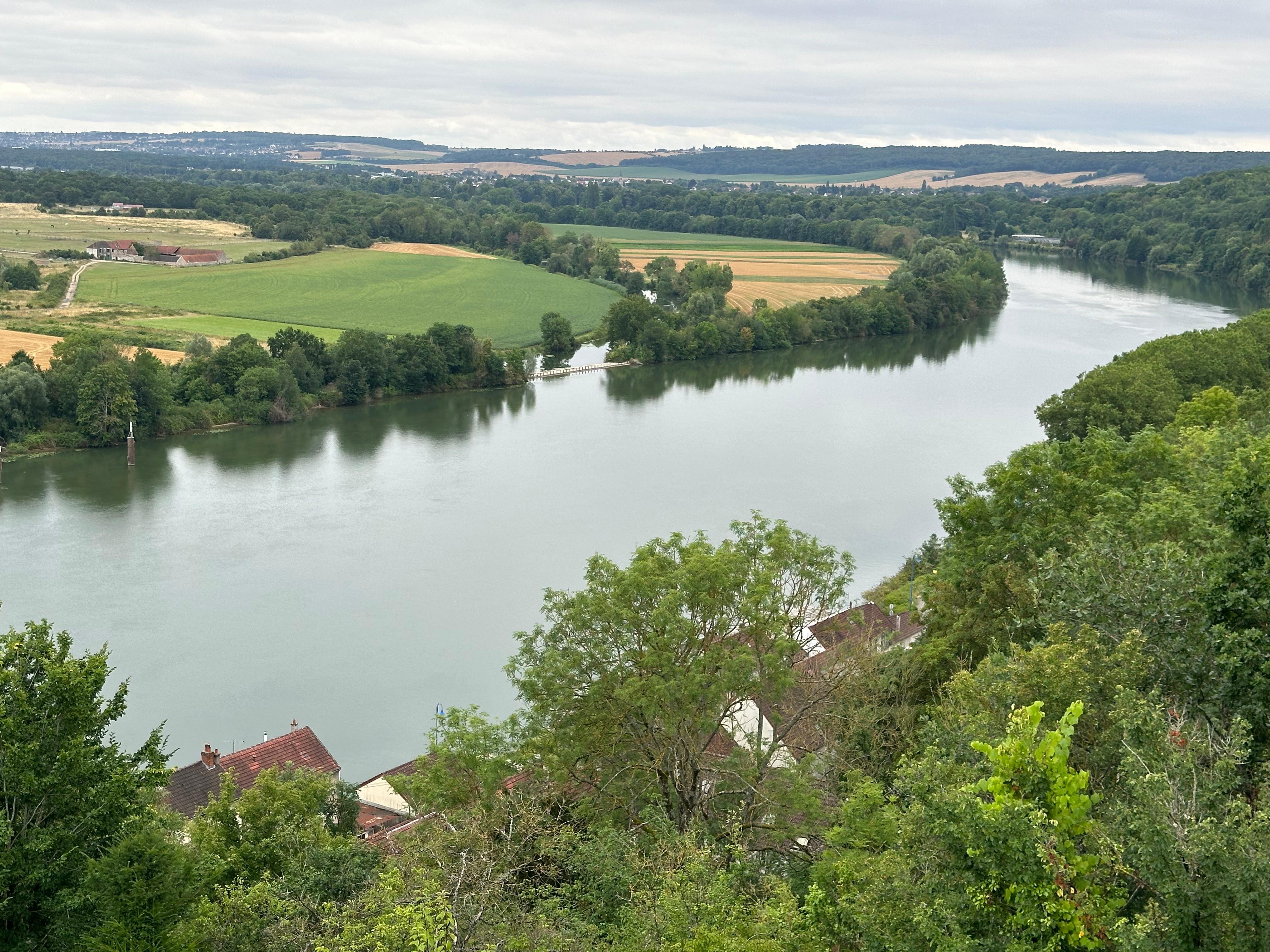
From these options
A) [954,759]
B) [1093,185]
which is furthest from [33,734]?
[1093,185]

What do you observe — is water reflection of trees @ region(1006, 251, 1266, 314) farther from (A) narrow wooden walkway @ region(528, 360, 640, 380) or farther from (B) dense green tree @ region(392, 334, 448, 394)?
(B) dense green tree @ region(392, 334, 448, 394)

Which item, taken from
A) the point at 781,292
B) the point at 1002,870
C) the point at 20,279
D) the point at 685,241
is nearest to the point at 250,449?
the point at 20,279

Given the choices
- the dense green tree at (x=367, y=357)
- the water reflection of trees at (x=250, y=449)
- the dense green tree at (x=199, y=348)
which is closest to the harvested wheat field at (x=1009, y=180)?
the dense green tree at (x=367, y=357)

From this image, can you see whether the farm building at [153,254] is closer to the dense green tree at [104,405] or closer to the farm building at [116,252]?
the farm building at [116,252]

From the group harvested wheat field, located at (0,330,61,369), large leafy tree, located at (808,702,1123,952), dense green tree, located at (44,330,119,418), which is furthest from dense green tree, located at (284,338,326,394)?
large leafy tree, located at (808,702,1123,952)

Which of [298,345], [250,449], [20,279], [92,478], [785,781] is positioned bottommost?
[92,478]

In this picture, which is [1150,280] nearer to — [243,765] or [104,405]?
[104,405]
